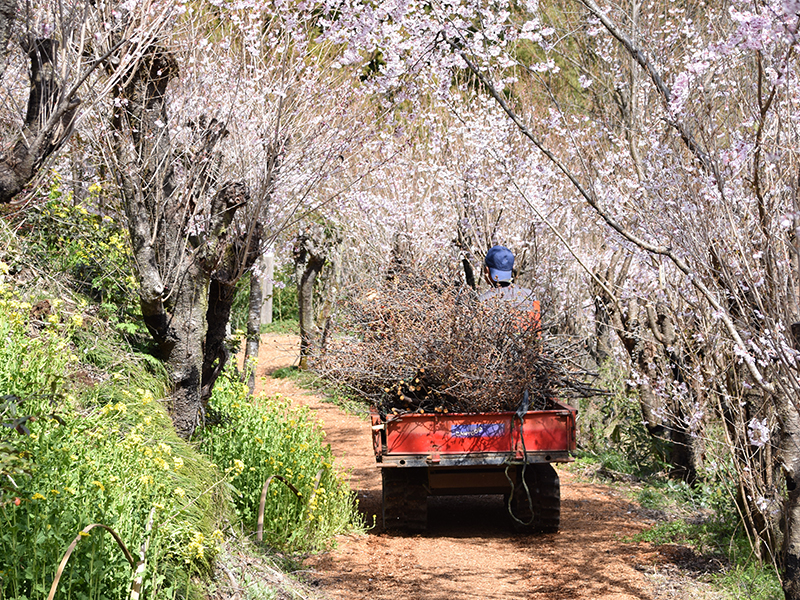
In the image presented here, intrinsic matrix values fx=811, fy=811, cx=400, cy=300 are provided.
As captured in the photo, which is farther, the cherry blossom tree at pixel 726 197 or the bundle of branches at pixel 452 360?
the bundle of branches at pixel 452 360

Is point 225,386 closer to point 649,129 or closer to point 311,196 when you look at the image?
point 311,196

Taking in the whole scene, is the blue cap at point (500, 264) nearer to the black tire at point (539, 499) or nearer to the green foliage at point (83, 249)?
the black tire at point (539, 499)

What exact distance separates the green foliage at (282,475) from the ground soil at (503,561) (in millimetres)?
224

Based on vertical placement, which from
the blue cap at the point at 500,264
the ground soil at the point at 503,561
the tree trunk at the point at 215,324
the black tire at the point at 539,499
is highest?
the blue cap at the point at 500,264

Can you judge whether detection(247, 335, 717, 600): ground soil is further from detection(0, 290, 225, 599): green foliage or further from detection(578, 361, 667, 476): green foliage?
detection(0, 290, 225, 599): green foliage

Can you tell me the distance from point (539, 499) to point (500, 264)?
7.12 ft

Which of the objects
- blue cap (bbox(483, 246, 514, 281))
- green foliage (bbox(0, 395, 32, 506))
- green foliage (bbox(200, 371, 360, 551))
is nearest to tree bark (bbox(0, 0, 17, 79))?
green foliage (bbox(0, 395, 32, 506))

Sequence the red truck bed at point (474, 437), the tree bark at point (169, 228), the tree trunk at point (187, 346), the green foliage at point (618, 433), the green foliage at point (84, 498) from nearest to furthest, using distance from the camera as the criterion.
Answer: the green foliage at point (84, 498), the tree bark at point (169, 228), the tree trunk at point (187, 346), the red truck bed at point (474, 437), the green foliage at point (618, 433)

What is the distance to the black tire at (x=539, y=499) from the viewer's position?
6.95 metres

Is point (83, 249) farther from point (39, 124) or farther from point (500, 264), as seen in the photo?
point (500, 264)

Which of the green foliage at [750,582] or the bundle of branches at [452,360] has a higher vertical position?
the bundle of branches at [452,360]

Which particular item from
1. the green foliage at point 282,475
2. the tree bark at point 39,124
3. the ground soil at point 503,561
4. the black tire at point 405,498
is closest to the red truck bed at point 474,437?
the black tire at point 405,498

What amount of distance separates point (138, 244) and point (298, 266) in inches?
536

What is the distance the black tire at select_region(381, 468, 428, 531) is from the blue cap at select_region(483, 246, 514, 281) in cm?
195
